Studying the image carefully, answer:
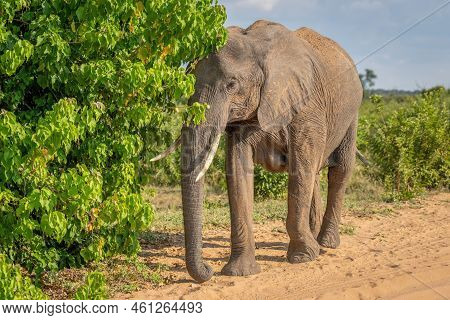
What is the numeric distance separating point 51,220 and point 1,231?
649 millimetres

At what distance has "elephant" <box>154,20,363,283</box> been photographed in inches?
238

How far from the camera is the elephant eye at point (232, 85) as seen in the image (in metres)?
6.27

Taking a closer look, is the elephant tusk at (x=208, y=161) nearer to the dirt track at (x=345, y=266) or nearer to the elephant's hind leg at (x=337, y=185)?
the dirt track at (x=345, y=266)

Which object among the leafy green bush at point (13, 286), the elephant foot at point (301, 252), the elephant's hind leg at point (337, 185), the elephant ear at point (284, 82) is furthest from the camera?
the elephant's hind leg at point (337, 185)

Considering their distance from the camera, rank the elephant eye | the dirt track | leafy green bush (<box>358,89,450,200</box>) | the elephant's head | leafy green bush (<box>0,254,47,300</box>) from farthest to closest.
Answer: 1. leafy green bush (<box>358,89,450,200</box>)
2. the elephant eye
3. the elephant's head
4. the dirt track
5. leafy green bush (<box>0,254,47,300</box>)

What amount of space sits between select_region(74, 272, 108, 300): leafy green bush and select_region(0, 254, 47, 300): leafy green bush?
355mm

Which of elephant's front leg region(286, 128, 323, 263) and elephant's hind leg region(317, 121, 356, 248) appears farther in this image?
elephant's hind leg region(317, 121, 356, 248)

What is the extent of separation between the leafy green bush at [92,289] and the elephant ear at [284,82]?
7.90 feet

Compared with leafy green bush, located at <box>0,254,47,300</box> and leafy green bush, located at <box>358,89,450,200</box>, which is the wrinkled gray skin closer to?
leafy green bush, located at <box>0,254,47,300</box>

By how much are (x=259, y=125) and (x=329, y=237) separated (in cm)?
214

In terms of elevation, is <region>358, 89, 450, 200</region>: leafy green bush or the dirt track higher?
<region>358, 89, 450, 200</region>: leafy green bush

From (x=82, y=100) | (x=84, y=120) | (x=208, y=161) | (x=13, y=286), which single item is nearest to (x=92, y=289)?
(x=13, y=286)

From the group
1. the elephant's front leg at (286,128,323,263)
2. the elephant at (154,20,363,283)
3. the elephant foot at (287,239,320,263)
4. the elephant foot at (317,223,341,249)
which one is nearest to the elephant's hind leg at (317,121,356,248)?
the elephant foot at (317,223,341,249)

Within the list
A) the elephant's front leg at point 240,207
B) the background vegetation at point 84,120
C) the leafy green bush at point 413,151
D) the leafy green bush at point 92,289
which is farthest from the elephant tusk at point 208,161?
the leafy green bush at point 413,151
